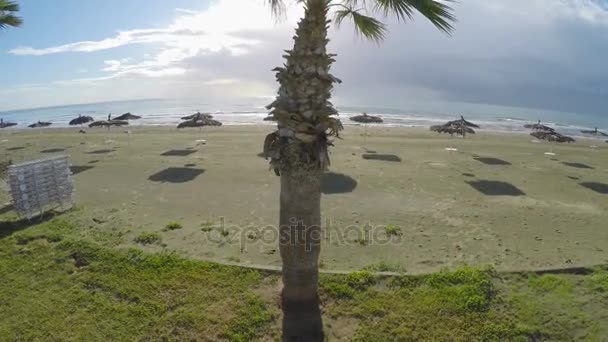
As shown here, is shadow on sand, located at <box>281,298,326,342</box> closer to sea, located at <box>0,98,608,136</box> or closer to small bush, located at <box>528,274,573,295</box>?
small bush, located at <box>528,274,573,295</box>

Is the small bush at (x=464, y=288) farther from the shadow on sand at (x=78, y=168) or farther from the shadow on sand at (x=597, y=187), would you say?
the shadow on sand at (x=78, y=168)

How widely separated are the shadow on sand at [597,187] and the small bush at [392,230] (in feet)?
31.7

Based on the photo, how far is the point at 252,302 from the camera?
5.93 meters

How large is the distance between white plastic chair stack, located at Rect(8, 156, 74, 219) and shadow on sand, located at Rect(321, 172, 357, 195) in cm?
776

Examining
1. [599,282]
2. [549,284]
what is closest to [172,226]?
[549,284]

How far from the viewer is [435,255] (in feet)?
25.4

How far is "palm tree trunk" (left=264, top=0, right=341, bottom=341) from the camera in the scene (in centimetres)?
479

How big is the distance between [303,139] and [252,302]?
295 cm

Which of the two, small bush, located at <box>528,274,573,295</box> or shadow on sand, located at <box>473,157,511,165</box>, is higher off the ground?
shadow on sand, located at <box>473,157,511,165</box>

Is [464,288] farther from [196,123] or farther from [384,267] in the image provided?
[196,123]

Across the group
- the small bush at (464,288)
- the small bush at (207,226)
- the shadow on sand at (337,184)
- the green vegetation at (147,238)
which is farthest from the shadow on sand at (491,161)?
the green vegetation at (147,238)

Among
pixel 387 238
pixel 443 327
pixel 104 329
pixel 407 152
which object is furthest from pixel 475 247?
pixel 407 152

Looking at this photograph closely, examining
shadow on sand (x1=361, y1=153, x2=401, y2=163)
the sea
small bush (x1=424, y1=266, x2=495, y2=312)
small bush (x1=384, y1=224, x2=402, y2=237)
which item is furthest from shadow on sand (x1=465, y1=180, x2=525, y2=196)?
the sea

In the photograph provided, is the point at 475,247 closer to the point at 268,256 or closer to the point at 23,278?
the point at 268,256
